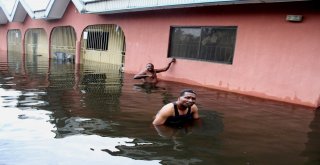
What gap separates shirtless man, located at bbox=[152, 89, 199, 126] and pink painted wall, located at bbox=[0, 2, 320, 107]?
4.32 meters

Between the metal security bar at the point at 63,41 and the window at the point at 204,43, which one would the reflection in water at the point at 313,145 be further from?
the metal security bar at the point at 63,41

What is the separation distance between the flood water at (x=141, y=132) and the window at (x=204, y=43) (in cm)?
255

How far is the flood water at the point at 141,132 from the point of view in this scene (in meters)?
4.56

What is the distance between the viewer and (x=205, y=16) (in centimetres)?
1188

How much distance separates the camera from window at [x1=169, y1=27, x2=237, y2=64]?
11.2 meters

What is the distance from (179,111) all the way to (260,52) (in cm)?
507

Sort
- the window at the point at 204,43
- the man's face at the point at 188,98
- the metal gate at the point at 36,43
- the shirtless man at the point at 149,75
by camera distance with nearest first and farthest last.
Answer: the man's face at the point at 188,98 → the window at the point at 204,43 → the shirtless man at the point at 149,75 → the metal gate at the point at 36,43

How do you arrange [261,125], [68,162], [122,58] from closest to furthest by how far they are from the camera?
[68,162], [261,125], [122,58]

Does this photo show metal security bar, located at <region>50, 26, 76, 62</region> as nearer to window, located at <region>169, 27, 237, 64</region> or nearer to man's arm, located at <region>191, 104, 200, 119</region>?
window, located at <region>169, 27, 237, 64</region>

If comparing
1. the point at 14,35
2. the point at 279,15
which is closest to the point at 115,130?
the point at 279,15

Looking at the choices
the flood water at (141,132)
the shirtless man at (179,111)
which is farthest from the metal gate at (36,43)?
the shirtless man at (179,111)

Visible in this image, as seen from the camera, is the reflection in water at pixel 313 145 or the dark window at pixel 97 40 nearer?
the reflection in water at pixel 313 145

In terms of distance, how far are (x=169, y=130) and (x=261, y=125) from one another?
200 centimetres

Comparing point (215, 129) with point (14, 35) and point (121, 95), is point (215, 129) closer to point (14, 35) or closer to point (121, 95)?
point (121, 95)
